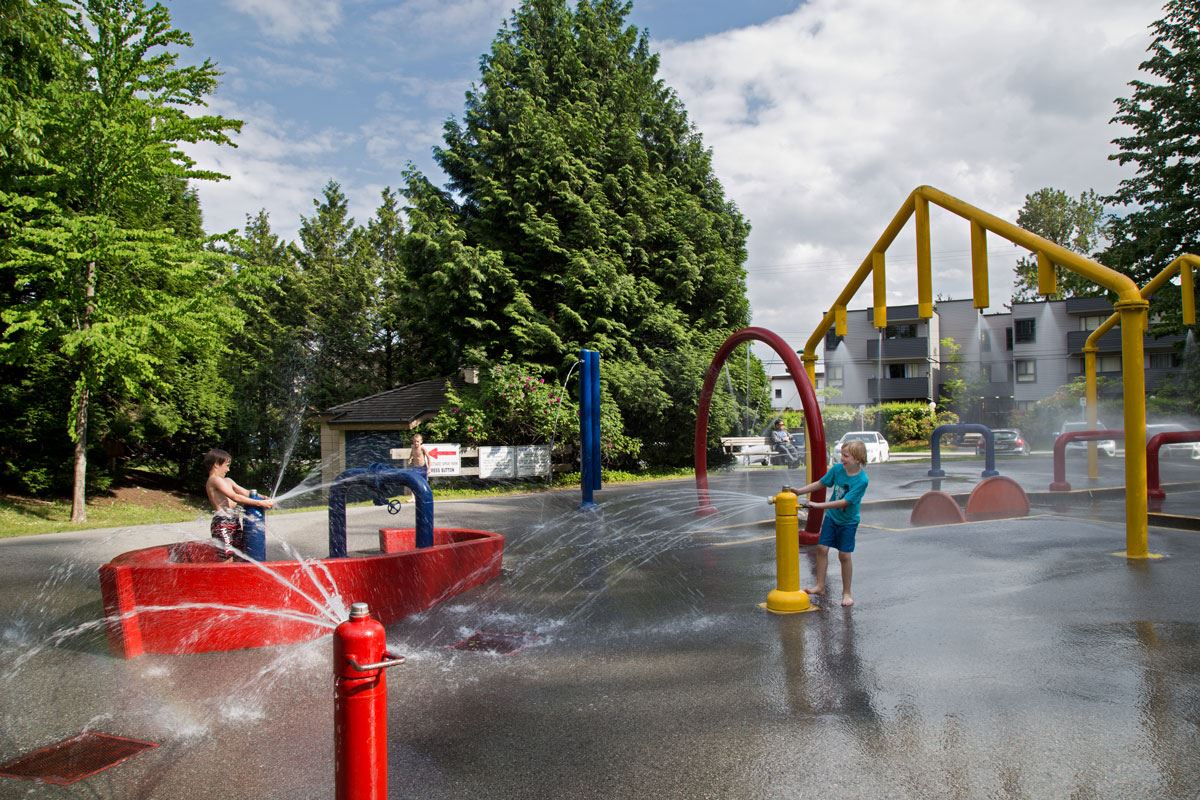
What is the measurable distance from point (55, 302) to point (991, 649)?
18053mm

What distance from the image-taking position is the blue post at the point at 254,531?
7.16 m

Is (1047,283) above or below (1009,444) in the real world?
above

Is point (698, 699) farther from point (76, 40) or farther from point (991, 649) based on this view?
point (76, 40)

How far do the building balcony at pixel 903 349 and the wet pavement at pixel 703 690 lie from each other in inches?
2038

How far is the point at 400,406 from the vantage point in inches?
1054

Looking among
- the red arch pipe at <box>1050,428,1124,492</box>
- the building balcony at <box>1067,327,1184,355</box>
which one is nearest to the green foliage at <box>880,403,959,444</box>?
the building balcony at <box>1067,327,1184,355</box>

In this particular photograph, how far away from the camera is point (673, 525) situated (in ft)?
43.1

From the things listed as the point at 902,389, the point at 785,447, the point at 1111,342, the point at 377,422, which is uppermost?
the point at 1111,342

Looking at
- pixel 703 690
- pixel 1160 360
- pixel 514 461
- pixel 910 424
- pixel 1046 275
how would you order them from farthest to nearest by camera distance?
pixel 1160 360 → pixel 910 424 → pixel 514 461 → pixel 1046 275 → pixel 703 690

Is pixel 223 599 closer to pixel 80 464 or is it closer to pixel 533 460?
pixel 80 464

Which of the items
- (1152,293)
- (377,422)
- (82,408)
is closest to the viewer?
(1152,293)

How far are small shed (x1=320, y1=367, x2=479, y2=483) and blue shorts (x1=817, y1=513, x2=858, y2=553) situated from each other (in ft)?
58.7

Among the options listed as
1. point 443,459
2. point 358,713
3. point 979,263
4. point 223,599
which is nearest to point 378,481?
point 223,599

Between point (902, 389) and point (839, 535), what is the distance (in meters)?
55.6
